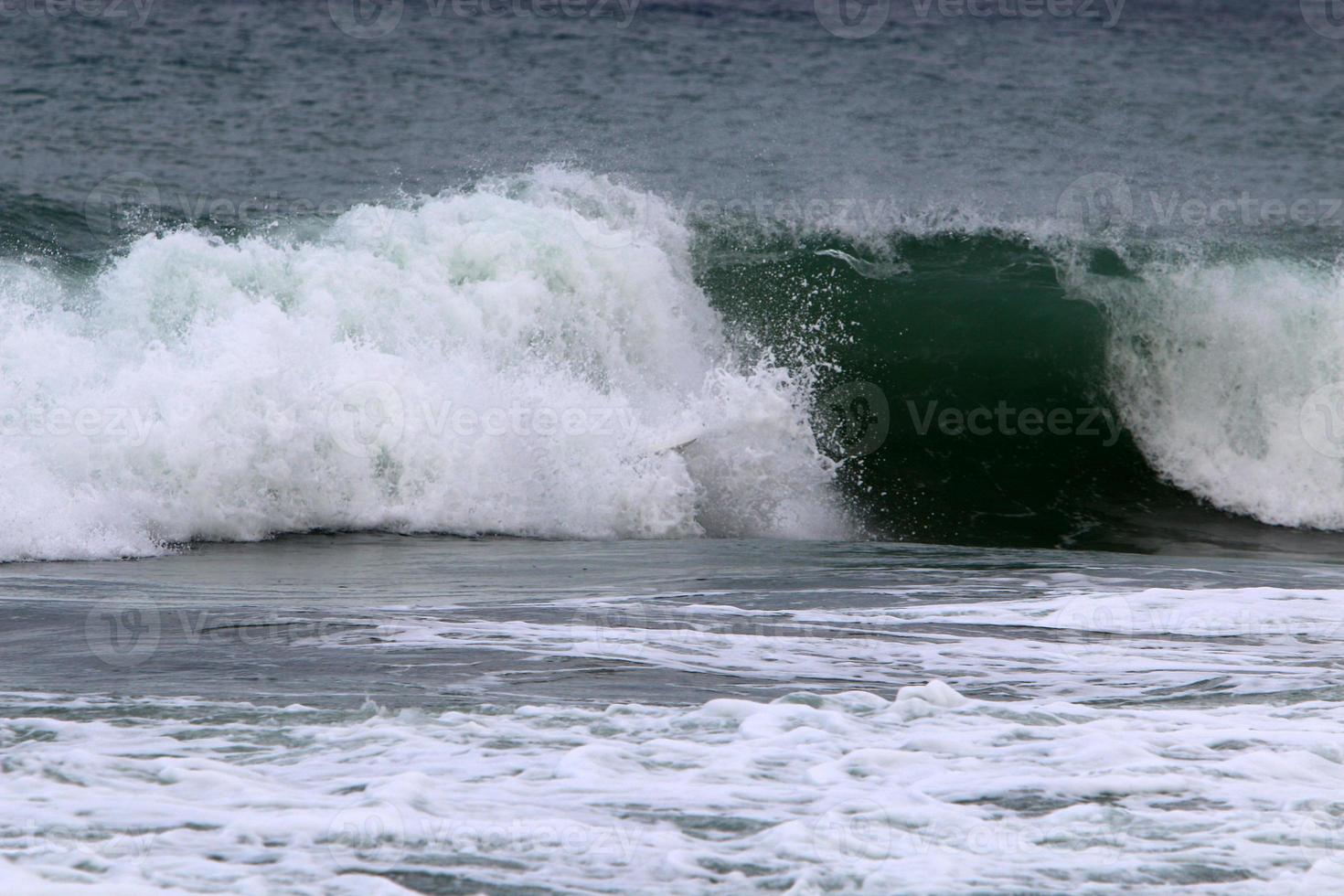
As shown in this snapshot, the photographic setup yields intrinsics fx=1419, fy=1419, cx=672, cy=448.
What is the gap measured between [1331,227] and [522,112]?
11.0 meters

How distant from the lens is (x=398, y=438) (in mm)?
9344

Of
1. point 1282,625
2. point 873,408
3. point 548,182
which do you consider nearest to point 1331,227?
point 873,408

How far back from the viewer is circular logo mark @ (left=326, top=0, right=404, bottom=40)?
24966 mm

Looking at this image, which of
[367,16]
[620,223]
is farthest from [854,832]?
[367,16]

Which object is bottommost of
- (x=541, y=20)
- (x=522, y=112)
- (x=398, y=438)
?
(x=398, y=438)

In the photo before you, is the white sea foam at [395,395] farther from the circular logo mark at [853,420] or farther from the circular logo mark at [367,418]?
the circular logo mark at [853,420]

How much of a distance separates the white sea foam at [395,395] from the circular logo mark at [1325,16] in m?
24.1

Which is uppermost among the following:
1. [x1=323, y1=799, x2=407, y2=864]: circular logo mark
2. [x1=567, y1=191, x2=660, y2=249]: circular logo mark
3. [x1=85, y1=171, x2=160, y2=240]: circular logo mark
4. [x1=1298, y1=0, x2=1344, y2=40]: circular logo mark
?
[x1=1298, y1=0, x2=1344, y2=40]: circular logo mark

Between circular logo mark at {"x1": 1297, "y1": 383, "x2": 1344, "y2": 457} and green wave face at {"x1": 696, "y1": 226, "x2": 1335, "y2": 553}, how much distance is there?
3.98 feet

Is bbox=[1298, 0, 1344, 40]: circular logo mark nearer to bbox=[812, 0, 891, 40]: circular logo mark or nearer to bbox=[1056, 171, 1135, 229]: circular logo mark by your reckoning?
bbox=[812, 0, 891, 40]: circular logo mark

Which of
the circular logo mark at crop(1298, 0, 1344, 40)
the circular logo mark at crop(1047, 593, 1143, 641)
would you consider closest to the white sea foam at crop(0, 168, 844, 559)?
the circular logo mark at crop(1047, 593, 1143, 641)

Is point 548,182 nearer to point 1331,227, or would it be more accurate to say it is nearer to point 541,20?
point 1331,227

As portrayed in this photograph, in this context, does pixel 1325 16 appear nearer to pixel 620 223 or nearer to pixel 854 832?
pixel 620 223

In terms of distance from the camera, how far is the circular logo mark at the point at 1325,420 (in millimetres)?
12031
